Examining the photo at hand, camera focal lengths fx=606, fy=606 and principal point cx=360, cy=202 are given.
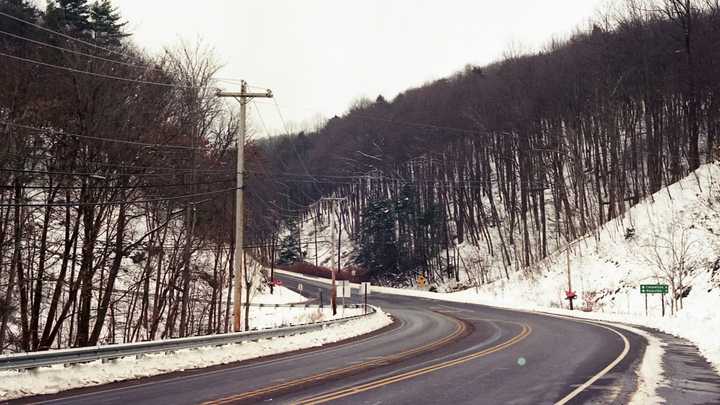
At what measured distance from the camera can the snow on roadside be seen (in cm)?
1151

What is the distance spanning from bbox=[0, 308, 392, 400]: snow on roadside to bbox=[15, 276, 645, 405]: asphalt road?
45 cm

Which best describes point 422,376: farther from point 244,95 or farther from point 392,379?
point 244,95

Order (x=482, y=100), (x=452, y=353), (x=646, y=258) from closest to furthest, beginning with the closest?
(x=452, y=353) < (x=646, y=258) < (x=482, y=100)

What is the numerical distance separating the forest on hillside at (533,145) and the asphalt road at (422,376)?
86.6 feet

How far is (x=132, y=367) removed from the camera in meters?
14.1

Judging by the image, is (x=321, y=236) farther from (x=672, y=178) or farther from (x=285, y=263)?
(x=672, y=178)

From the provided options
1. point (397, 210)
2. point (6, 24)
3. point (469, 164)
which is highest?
point (6, 24)

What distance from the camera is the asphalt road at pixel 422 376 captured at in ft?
36.8

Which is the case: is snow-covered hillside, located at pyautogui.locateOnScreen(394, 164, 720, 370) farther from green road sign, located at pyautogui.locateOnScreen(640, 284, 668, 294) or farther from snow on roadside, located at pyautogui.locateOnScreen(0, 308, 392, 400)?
snow on roadside, located at pyautogui.locateOnScreen(0, 308, 392, 400)

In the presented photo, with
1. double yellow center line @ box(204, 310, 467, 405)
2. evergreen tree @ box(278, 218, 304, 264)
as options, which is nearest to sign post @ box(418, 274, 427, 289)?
evergreen tree @ box(278, 218, 304, 264)

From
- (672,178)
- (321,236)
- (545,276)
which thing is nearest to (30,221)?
(545,276)

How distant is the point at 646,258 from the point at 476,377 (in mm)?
33809

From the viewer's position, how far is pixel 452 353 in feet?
62.9

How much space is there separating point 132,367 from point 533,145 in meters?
57.4
